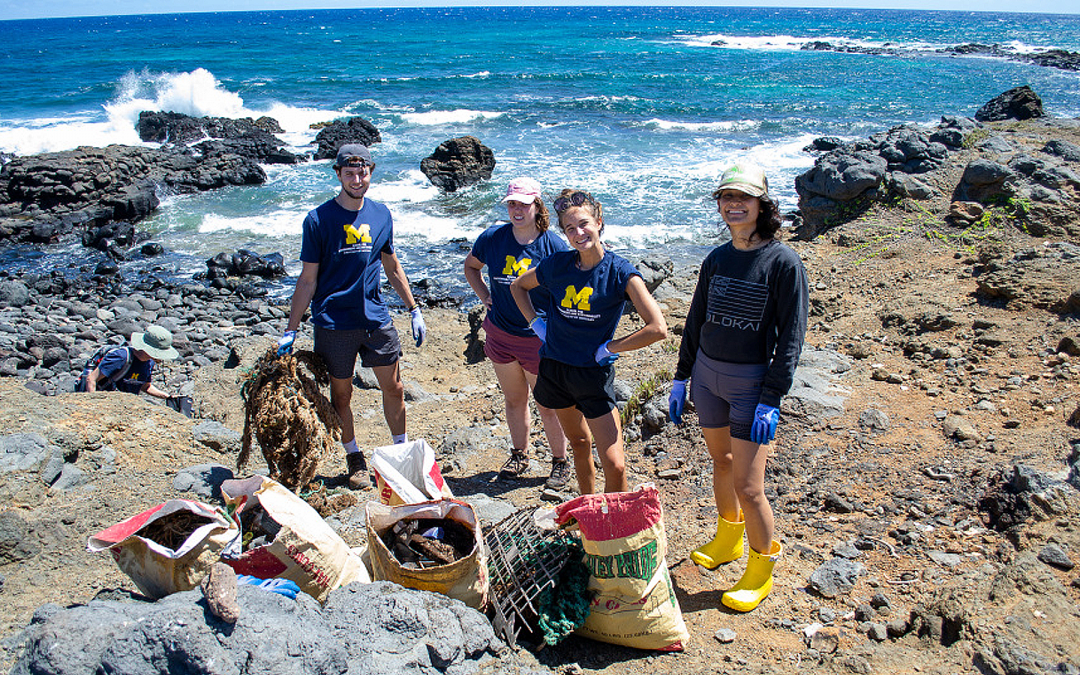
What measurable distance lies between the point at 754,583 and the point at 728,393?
892mm

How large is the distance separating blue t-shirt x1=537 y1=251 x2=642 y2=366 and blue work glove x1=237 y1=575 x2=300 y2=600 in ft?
5.29

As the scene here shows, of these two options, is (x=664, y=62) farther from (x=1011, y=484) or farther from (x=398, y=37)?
(x=1011, y=484)

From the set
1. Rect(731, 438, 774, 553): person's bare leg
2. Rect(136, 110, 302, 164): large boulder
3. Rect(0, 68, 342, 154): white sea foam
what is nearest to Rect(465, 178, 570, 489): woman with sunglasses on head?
Rect(731, 438, 774, 553): person's bare leg

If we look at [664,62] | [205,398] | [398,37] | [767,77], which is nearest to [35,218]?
[205,398]

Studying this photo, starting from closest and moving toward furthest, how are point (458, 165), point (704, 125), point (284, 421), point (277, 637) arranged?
1. point (277, 637)
2. point (284, 421)
3. point (458, 165)
4. point (704, 125)

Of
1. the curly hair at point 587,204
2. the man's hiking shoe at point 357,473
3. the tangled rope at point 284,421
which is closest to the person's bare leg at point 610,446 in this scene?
the curly hair at point 587,204

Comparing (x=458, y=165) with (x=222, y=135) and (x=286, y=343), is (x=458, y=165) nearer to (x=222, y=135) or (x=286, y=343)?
(x=222, y=135)

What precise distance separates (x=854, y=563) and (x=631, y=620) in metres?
1.28

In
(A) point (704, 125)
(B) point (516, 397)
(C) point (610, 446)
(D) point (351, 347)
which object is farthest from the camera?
(A) point (704, 125)

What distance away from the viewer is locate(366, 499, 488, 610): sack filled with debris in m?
2.74

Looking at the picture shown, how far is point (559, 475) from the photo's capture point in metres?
4.55

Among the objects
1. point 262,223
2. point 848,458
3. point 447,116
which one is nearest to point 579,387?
point 848,458

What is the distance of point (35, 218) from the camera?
15.5 m

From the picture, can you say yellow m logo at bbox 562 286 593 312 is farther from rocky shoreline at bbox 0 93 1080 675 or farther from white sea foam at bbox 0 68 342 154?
white sea foam at bbox 0 68 342 154
